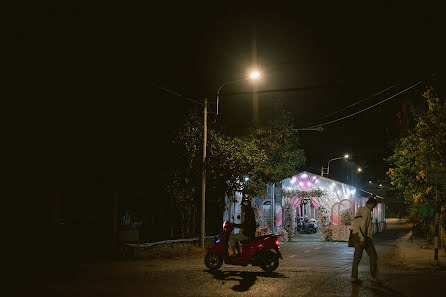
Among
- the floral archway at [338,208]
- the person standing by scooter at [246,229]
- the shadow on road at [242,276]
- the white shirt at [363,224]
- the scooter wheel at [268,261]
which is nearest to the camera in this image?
the shadow on road at [242,276]

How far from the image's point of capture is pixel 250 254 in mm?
12039

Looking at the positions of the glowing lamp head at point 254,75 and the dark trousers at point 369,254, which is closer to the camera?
the dark trousers at point 369,254

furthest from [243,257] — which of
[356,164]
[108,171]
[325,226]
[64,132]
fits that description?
[356,164]

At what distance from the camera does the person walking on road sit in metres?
10.0

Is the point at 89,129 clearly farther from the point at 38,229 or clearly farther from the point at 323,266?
the point at 323,266

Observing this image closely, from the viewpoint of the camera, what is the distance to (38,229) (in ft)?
60.9

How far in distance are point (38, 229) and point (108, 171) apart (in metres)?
3.66

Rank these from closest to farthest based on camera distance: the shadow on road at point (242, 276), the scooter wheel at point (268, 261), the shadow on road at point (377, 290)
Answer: the shadow on road at point (377, 290)
the shadow on road at point (242, 276)
the scooter wheel at point (268, 261)

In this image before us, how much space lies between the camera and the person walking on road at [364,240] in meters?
10.0

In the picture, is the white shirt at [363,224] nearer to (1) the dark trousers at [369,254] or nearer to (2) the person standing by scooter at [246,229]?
(1) the dark trousers at [369,254]

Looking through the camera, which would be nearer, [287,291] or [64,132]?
[287,291]

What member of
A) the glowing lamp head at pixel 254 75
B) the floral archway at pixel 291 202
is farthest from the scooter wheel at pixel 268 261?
the floral archway at pixel 291 202

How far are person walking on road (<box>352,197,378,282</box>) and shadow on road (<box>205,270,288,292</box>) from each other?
1.90m

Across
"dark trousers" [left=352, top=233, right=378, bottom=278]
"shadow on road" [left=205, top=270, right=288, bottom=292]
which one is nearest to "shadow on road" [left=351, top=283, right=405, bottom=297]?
"dark trousers" [left=352, top=233, right=378, bottom=278]
